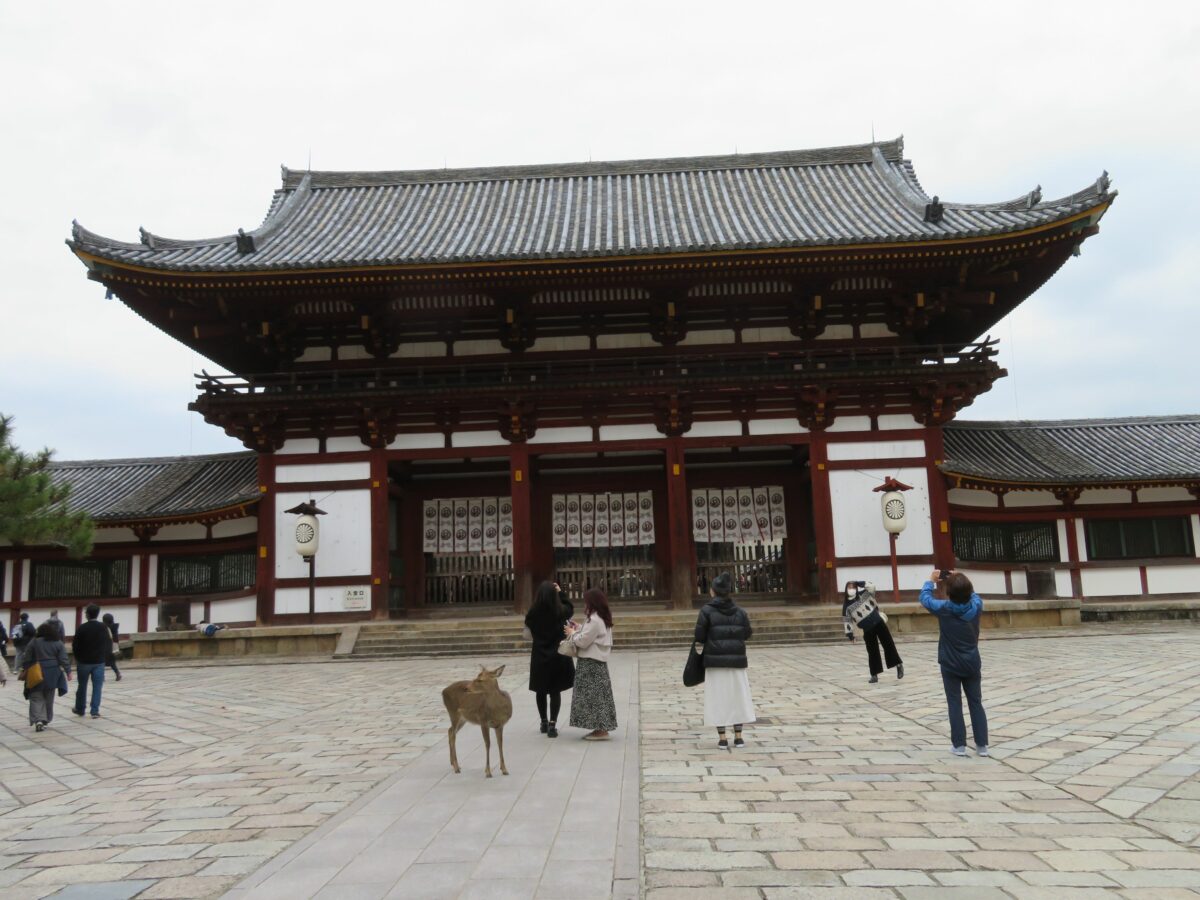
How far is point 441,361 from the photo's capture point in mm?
19141

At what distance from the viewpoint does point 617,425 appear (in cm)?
1847

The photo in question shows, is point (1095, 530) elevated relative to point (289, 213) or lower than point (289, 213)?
lower

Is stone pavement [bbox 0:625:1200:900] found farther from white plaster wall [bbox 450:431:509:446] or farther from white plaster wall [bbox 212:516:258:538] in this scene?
white plaster wall [bbox 212:516:258:538]

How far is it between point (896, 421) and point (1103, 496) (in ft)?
18.0

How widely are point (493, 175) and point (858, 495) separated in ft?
47.4

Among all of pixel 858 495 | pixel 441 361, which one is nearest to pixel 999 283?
pixel 858 495

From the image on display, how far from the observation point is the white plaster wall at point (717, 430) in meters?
18.3

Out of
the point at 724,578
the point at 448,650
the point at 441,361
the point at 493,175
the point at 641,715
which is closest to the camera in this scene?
the point at 724,578

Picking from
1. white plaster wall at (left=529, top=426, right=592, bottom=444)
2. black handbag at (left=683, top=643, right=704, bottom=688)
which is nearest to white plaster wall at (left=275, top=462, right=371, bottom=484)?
white plaster wall at (left=529, top=426, right=592, bottom=444)

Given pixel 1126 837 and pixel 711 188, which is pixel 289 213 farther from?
pixel 1126 837

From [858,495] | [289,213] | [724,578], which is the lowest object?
[724,578]

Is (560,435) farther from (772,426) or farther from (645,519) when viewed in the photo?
(772,426)

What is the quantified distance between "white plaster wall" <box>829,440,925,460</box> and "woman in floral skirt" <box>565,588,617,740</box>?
11.4 m

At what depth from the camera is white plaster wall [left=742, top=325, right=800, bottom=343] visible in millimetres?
19000
